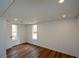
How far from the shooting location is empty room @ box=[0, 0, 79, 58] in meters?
2.51

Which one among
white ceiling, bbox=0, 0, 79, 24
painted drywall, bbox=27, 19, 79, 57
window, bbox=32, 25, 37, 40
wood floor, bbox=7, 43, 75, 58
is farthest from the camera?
window, bbox=32, 25, 37, 40

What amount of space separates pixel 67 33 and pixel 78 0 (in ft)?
8.76

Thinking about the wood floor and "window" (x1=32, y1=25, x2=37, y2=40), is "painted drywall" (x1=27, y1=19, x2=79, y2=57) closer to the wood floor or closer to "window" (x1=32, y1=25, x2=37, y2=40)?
the wood floor

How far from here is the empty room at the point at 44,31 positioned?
2.51m

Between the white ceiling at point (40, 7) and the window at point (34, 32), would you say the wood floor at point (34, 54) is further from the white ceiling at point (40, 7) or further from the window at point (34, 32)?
the white ceiling at point (40, 7)

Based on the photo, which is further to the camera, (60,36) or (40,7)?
(60,36)

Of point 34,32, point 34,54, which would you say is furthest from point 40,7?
point 34,32

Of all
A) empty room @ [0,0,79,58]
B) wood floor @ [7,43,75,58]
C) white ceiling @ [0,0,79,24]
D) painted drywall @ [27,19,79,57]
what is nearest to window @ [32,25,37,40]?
empty room @ [0,0,79,58]

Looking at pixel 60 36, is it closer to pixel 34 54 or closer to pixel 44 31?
pixel 44 31

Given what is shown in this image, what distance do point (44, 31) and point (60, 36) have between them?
1.53 m

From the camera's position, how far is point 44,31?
5.63 metres

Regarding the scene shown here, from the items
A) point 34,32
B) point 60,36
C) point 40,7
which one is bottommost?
point 60,36

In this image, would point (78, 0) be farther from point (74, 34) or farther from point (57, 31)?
point (57, 31)

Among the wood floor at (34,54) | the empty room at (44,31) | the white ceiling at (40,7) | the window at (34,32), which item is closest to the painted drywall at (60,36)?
the empty room at (44,31)
